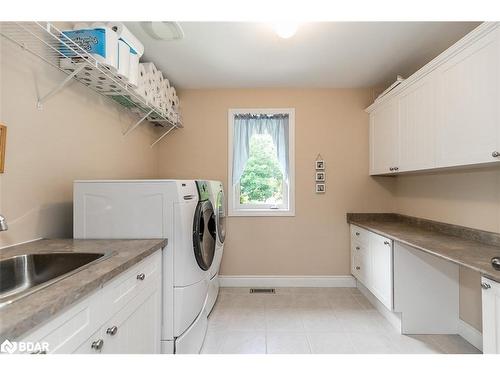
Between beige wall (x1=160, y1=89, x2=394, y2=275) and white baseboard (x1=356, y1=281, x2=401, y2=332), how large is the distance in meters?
0.36

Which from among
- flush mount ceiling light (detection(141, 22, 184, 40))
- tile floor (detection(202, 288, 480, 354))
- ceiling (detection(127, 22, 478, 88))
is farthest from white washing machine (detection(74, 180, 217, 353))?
ceiling (detection(127, 22, 478, 88))

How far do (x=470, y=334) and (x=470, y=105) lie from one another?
5.64 feet

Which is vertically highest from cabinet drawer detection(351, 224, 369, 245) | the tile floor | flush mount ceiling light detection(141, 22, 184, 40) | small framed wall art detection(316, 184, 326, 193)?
Answer: flush mount ceiling light detection(141, 22, 184, 40)

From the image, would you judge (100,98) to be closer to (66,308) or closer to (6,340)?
(66,308)

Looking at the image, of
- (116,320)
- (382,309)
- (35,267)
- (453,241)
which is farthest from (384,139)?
(35,267)

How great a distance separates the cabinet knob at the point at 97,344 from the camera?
86 cm

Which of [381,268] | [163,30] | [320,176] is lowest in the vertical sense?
[381,268]

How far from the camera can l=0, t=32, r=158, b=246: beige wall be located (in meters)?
1.22

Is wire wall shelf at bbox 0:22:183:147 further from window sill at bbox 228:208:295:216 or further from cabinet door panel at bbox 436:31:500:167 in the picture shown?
cabinet door panel at bbox 436:31:500:167

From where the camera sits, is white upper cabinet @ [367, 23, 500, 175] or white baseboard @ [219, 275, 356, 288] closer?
white upper cabinet @ [367, 23, 500, 175]

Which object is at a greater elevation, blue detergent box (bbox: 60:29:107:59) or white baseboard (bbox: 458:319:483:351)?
blue detergent box (bbox: 60:29:107:59)

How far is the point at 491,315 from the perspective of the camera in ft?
3.73

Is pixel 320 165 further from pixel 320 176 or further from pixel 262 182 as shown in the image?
pixel 262 182

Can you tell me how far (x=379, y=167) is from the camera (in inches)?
108
